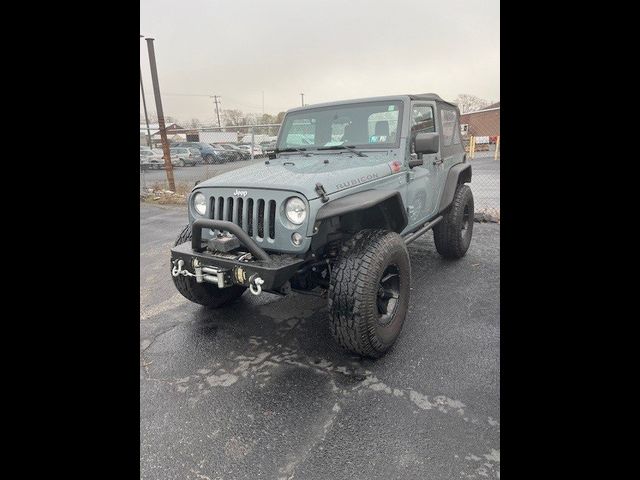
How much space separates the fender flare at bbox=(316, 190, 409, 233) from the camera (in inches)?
103

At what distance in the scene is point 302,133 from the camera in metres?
4.11

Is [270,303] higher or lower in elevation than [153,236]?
lower

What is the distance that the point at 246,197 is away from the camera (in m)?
2.77

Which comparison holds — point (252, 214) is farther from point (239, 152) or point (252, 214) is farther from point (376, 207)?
point (239, 152)

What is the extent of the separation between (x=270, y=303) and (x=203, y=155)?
19.8 m

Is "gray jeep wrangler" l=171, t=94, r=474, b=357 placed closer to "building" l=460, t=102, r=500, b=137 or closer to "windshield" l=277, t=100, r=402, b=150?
"windshield" l=277, t=100, r=402, b=150

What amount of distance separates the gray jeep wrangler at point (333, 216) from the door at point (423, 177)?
0.5 inches

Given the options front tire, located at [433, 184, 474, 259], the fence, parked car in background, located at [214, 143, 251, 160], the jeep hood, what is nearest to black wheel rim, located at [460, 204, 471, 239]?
front tire, located at [433, 184, 474, 259]

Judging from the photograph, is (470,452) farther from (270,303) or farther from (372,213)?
(270,303)

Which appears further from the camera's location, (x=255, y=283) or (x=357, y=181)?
(x=357, y=181)

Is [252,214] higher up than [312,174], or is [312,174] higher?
[312,174]

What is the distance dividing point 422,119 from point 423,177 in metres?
0.61

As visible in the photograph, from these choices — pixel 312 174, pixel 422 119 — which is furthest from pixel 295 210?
pixel 422 119
